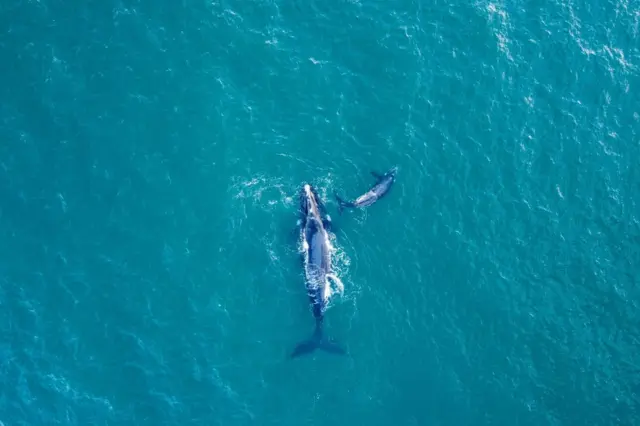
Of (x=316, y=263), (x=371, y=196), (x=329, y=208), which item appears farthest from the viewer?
(x=371, y=196)

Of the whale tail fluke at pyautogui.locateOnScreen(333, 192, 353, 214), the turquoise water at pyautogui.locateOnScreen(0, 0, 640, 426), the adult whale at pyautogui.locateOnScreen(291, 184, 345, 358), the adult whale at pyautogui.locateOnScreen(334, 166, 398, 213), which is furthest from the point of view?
the whale tail fluke at pyautogui.locateOnScreen(333, 192, 353, 214)

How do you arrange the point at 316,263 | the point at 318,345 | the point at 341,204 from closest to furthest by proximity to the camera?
1. the point at 318,345
2. the point at 316,263
3. the point at 341,204

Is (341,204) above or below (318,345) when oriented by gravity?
above

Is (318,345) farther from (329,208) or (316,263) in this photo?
(329,208)

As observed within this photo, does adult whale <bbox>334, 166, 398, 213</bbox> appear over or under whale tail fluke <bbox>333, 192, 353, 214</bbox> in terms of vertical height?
under

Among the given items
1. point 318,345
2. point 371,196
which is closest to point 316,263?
point 318,345

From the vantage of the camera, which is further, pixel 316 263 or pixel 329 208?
pixel 329 208

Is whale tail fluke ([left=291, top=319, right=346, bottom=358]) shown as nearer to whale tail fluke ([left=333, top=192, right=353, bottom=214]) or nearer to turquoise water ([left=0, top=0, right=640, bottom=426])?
turquoise water ([left=0, top=0, right=640, bottom=426])

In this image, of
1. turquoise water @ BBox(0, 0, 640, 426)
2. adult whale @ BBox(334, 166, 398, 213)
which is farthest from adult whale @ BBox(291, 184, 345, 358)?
adult whale @ BBox(334, 166, 398, 213)
